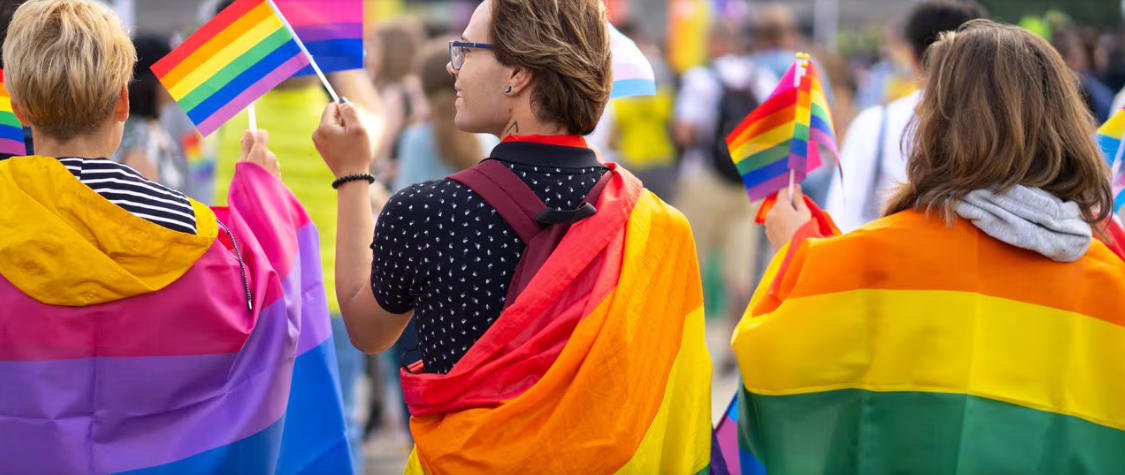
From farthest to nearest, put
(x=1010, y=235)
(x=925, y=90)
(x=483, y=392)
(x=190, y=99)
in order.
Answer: (x=190, y=99), (x=925, y=90), (x=1010, y=235), (x=483, y=392)

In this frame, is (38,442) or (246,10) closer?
(38,442)

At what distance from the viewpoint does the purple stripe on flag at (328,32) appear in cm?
326

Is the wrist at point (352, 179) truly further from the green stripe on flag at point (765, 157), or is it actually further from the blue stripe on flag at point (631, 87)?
the green stripe on flag at point (765, 157)

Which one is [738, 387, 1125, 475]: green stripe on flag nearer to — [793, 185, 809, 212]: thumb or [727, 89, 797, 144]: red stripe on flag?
[793, 185, 809, 212]: thumb

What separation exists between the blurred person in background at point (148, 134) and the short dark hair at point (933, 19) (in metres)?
2.67

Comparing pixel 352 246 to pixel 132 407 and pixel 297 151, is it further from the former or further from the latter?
pixel 297 151

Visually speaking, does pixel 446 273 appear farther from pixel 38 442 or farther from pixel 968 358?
pixel 968 358

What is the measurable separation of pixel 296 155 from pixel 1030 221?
2969mm

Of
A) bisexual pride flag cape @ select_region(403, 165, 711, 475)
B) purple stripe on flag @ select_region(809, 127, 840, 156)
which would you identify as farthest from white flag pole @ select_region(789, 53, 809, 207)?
bisexual pride flag cape @ select_region(403, 165, 711, 475)

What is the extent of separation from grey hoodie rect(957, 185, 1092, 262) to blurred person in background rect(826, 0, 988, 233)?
1.75 meters

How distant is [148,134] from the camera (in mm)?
4891

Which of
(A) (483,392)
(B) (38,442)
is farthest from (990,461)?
(B) (38,442)

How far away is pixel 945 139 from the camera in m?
2.86

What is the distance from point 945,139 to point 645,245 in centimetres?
76
